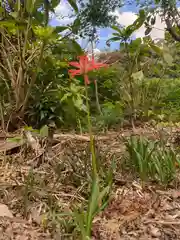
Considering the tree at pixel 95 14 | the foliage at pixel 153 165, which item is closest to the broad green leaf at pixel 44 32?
the foliage at pixel 153 165

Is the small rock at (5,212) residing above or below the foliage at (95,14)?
below

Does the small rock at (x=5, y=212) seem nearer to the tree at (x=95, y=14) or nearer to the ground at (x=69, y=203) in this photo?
the ground at (x=69, y=203)

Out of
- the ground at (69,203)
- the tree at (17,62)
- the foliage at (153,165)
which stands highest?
the tree at (17,62)

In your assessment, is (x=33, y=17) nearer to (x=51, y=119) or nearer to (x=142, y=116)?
(x=51, y=119)

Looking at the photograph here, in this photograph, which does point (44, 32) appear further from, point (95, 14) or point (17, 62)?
point (95, 14)

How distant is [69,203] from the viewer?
2.05 metres

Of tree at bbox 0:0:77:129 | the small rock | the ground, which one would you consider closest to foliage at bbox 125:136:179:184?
the ground

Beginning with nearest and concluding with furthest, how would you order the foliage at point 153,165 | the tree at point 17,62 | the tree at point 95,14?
the foliage at point 153,165 < the tree at point 17,62 < the tree at point 95,14

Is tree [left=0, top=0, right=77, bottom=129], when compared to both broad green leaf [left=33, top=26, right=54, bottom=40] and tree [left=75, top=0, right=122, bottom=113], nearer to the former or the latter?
broad green leaf [left=33, top=26, right=54, bottom=40]

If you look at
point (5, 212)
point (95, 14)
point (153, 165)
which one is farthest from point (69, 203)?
point (95, 14)

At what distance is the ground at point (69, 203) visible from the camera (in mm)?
1743

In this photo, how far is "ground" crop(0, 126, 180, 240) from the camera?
1.74 meters

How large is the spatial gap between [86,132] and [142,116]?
4.13 feet

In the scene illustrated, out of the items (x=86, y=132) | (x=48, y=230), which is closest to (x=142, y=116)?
(x=86, y=132)
